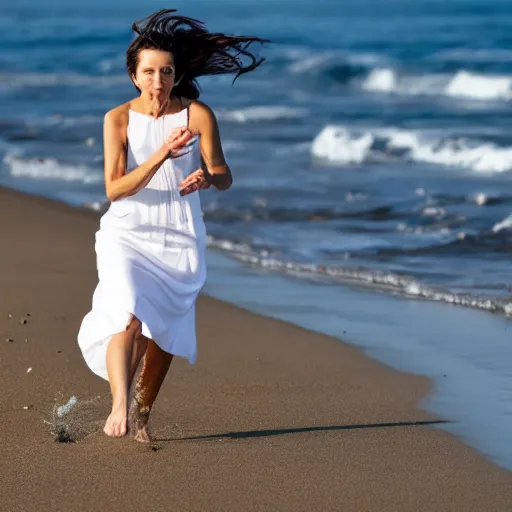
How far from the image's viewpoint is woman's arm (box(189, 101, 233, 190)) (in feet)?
17.1

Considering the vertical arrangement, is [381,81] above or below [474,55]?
below

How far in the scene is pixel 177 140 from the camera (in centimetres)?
494

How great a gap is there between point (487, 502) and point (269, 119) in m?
17.5

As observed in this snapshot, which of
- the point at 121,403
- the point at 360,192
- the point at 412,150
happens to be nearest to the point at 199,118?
the point at 121,403

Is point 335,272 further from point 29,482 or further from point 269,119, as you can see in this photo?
point 269,119

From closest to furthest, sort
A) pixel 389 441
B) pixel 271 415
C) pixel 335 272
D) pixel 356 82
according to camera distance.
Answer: pixel 389 441 < pixel 271 415 < pixel 335 272 < pixel 356 82

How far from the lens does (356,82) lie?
32781 mm

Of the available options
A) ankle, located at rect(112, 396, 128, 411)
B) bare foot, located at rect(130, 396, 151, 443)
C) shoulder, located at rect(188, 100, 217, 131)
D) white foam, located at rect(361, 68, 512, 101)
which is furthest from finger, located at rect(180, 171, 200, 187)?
white foam, located at rect(361, 68, 512, 101)

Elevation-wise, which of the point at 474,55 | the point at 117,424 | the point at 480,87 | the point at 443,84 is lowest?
the point at 117,424

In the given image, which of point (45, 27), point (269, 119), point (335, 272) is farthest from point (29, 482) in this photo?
point (45, 27)

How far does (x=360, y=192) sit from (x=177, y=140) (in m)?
8.82

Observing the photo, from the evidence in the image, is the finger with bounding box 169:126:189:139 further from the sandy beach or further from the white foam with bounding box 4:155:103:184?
the white foam with bounding box 4:155:103:184

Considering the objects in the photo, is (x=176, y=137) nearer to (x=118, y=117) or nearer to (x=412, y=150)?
(x=118, y=117)

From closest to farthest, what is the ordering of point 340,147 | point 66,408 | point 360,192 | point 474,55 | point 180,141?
point 180,141
point 66,408
point 360,192
point 340,147
point 474,55
